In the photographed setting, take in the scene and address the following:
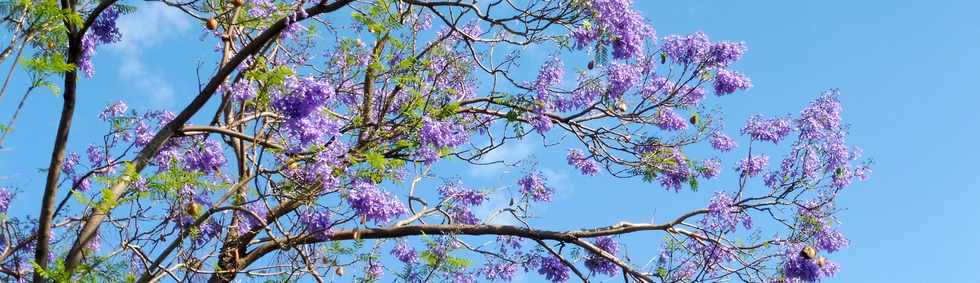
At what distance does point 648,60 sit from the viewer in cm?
1049

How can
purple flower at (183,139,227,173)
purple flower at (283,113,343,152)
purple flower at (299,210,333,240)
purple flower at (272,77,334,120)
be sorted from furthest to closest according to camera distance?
purple flower at (183,139,227,173), purple flower at (299,210,333,240), purple flower at (283,113,343,152), purple flower at (272,77,334,120)

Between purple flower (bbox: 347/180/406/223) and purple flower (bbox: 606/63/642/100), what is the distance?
3.08 metres

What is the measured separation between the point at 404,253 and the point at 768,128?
10.9 feet

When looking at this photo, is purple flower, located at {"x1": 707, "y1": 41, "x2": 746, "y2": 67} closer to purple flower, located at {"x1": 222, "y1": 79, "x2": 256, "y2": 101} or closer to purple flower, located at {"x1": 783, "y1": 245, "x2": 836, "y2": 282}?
purple flower, located at {"x1": 783, "y1": 245, "x2": 836, "y2": 282}

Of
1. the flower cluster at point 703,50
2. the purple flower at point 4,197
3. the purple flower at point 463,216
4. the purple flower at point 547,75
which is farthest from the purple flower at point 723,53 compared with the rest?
the purple flower at point 4,197

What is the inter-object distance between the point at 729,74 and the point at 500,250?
8.42ft

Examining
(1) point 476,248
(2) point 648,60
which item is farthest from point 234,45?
(2) point 648,60

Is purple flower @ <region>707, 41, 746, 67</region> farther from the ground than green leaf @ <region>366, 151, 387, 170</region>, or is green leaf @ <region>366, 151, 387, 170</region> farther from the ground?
purple flower @ <region>707, 41, 746, 67</region>

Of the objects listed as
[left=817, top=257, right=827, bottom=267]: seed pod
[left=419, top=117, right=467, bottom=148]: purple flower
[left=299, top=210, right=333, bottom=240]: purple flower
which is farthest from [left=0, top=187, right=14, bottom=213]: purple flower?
[left=817, top=257, right=827, bottom=267]: seed pod

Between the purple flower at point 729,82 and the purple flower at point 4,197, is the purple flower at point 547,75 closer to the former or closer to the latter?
the purple flower at point 729,82

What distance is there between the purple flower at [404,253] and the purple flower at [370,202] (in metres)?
2.16

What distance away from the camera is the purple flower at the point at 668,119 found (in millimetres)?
10500

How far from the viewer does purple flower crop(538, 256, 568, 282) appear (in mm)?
10258

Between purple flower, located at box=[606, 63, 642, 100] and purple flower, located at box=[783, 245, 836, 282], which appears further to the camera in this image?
purple flower, located at box=[606, 63, 642, 100]
